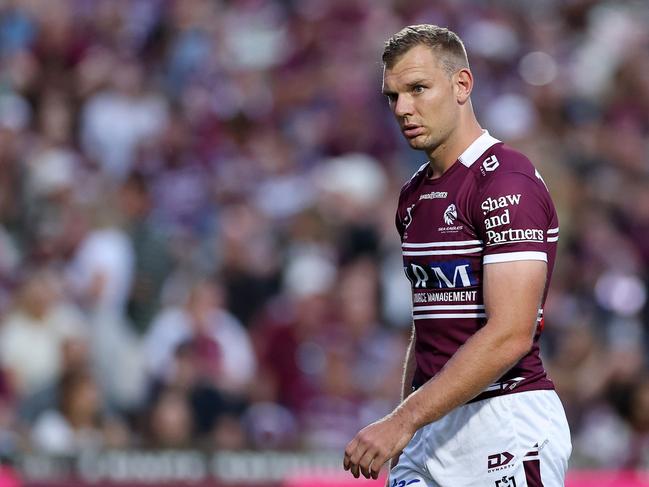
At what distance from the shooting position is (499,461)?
4.91 m

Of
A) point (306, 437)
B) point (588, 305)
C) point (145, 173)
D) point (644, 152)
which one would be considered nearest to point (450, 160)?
point (306, 437)

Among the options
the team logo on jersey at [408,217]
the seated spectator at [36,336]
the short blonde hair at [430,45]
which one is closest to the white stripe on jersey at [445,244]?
the team logo on jersey at [408,217]

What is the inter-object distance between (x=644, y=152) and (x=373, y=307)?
4.19 meters

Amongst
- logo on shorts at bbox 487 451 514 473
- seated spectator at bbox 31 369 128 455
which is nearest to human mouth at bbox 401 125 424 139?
logo on shorts at bbox 487 451 514 473

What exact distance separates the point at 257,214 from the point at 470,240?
761 cm

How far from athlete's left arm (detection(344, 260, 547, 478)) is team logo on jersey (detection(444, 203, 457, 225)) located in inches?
13.8

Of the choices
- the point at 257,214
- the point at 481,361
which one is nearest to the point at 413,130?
the point at 481,361

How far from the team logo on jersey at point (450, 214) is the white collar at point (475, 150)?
0.17m

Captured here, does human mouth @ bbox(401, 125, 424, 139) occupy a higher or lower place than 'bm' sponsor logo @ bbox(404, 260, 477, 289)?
higher

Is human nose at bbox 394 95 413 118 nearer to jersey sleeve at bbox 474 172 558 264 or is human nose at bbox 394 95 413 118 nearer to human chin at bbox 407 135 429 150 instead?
human chin at bbox 407 135 429 150

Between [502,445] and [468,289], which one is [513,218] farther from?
[502,445]

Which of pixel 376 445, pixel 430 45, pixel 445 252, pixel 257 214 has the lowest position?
pixel 376 445

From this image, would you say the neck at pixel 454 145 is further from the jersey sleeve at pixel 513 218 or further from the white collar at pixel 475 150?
the jersey sleeve at pixel 513 218

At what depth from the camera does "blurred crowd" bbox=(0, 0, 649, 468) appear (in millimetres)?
10625
